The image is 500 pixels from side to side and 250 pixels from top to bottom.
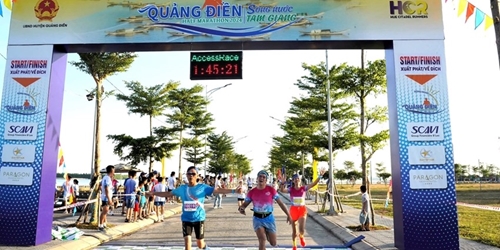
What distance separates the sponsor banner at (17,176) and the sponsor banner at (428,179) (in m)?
8.99

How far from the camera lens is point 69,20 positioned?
10102 millimetres

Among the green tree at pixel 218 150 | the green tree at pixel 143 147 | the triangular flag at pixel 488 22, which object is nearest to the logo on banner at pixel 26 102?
the triangular flag at pixel 488 22

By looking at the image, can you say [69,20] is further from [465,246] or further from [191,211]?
[465,246]

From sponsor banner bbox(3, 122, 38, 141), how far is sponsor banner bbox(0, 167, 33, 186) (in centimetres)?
75

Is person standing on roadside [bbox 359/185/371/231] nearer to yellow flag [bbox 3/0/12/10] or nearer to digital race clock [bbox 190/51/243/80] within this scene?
digital race clock [bbox 190/51/243/80]

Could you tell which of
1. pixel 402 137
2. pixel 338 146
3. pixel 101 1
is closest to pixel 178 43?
pixel 101 1

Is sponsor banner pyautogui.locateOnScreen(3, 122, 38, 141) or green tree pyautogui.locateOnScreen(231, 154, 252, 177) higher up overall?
green tree pyautogui.locateOnScreen(231, 154, 252, 177)

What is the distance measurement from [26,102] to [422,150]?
955 cm

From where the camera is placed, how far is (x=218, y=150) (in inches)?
2183

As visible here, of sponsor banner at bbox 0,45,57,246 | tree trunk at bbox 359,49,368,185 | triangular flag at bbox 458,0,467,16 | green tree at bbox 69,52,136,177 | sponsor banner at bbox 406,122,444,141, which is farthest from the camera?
tree trunk at bbox 359,49,368,185

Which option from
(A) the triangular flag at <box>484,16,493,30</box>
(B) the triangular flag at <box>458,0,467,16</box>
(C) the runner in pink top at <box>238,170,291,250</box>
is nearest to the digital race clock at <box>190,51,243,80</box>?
(C) the runner in pink top at <box>238,170,291,250</box>

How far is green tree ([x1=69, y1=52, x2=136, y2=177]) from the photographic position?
1399 cm

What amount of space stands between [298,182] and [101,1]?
6.76 metres

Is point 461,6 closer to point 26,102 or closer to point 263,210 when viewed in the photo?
point 263,210
